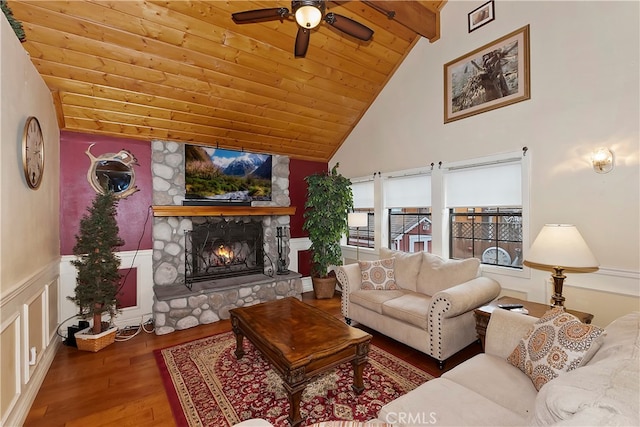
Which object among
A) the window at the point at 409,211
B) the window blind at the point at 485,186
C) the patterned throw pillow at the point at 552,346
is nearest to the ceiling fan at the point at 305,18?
the window blind at the point at 485,186

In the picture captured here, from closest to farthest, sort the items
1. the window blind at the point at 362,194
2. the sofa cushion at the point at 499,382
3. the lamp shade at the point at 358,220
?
the sofa cushion at the point at 499,382, the lamp shade at the point at 358,220, the window blind at the point at 362,194

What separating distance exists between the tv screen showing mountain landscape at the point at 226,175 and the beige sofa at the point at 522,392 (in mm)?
3692

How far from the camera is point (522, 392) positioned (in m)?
1.50

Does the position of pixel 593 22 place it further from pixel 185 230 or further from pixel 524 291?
pixel 185 230

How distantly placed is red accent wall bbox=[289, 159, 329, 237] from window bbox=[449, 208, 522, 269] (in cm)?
270

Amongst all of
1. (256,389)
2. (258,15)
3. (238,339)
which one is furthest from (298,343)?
(258,15)

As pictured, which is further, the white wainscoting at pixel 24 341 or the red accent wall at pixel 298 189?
the red accent wall at pixel 298 189

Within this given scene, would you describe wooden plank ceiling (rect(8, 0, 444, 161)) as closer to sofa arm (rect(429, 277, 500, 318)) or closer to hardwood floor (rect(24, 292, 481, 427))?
sofa arm (rect(429, 277, 500, 318))

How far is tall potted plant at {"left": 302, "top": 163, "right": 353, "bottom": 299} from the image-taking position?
4719 millimetres

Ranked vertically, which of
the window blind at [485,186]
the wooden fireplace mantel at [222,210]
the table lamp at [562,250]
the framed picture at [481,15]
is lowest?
the table lamp at [562,250]

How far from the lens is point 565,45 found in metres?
2.67

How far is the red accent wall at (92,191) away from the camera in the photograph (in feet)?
11.3

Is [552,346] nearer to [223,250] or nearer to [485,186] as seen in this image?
[485,186]

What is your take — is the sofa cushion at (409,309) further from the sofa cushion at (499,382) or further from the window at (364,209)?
the window at (364,209)
